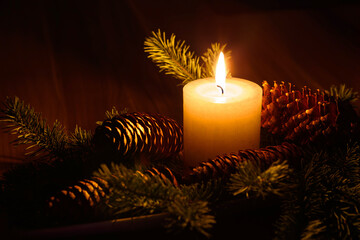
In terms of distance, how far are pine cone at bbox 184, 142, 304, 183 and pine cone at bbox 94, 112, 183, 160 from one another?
0.35 ft

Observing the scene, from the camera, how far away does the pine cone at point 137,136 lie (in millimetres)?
729

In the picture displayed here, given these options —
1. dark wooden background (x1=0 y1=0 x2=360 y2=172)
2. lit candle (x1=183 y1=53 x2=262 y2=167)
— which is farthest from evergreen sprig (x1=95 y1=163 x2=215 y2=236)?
dark wooden background (x1=0 y1=0 x2=360 y2=172)

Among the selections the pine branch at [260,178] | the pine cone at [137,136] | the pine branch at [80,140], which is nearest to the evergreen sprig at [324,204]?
the pine branch at [260,178]

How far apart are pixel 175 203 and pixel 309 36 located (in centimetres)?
96

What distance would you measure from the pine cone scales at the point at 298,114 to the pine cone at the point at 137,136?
162 millimetres

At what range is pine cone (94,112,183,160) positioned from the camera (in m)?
0.73

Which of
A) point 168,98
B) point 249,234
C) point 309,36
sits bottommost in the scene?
point 249,234

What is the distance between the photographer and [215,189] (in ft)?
2.03

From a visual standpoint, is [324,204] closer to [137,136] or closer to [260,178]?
[260,178]

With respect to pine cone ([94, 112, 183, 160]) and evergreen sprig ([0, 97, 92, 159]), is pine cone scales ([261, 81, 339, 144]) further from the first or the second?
evergreen sprig ([0, 97, 92, 159])

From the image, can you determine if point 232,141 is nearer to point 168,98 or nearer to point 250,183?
point 250,183

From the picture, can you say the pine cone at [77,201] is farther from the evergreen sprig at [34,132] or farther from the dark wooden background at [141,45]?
the dark wooden background at [141,45]

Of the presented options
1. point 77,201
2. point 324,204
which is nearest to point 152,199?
point 77,201

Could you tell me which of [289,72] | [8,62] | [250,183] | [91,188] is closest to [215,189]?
[250,183]
